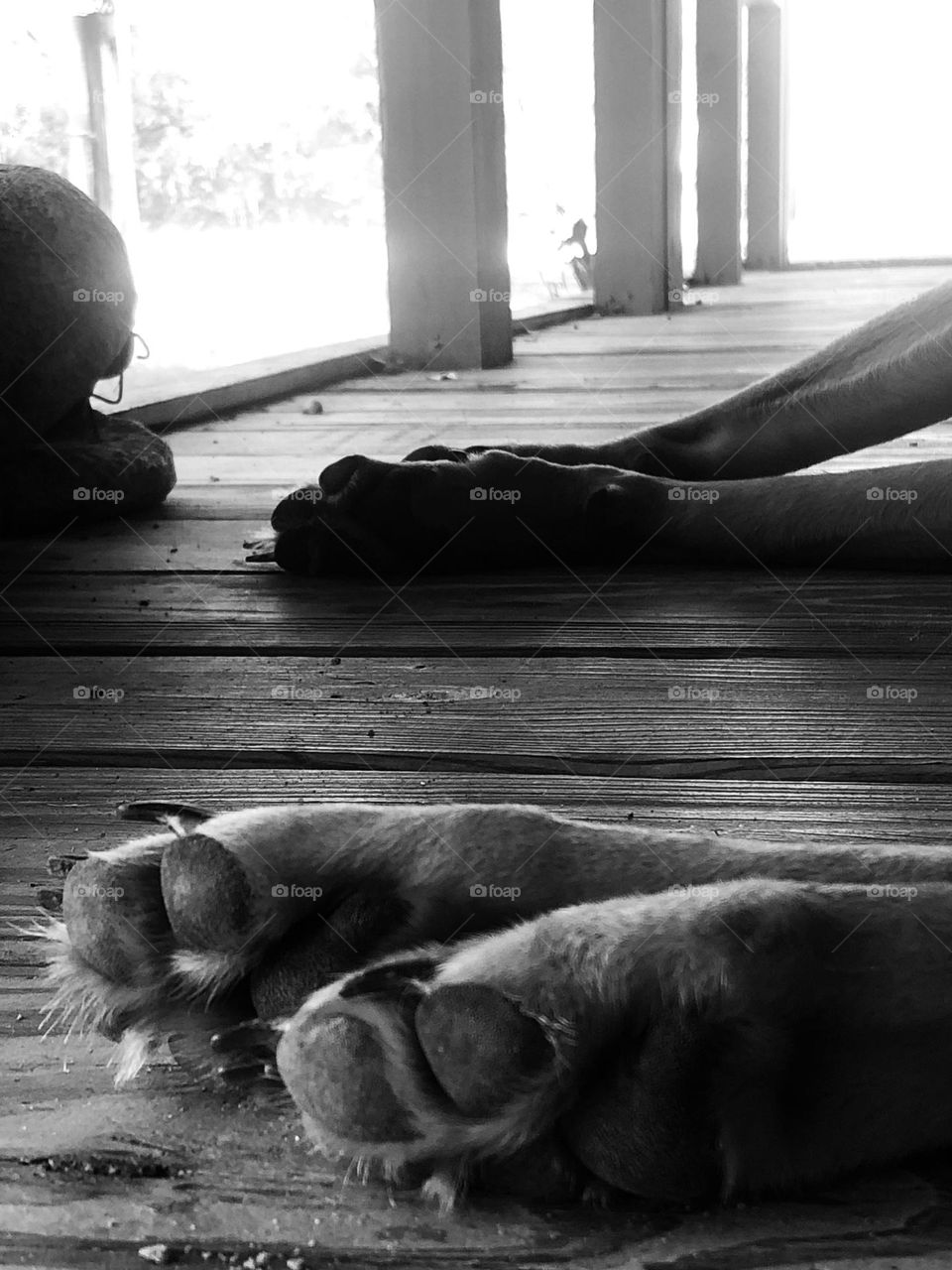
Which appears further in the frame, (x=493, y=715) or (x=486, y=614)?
(x=486, y=614)

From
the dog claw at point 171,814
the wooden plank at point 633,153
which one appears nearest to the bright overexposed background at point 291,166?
the wooden plank at point 633,153

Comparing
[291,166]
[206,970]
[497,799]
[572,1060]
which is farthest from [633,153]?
[572,1060]

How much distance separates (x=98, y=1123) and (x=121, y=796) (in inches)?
23.5

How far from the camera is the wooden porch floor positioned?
27.9 inches

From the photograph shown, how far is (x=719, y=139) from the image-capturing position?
510 inches

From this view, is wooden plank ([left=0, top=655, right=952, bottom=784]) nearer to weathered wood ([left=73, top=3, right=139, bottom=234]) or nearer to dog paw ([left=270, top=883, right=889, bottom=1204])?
dog paw ([left=270, top=883, right=889, bottom=1204])

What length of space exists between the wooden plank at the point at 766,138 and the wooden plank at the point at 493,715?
15.1 meters

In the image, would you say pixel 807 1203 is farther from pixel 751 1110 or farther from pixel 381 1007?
pixel 381 1007

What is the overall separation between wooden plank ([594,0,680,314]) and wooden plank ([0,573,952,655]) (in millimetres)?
7346

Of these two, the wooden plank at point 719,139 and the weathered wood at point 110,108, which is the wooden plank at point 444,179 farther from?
the wooden plank at point 719,139

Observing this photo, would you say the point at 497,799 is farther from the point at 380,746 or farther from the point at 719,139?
the point at 719,139

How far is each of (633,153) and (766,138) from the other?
8086mm

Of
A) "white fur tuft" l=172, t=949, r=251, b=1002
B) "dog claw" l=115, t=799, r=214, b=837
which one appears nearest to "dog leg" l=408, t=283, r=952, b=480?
"dog claw" l=115, t=799, r=214, b=837

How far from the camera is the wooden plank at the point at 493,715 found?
1496mm
